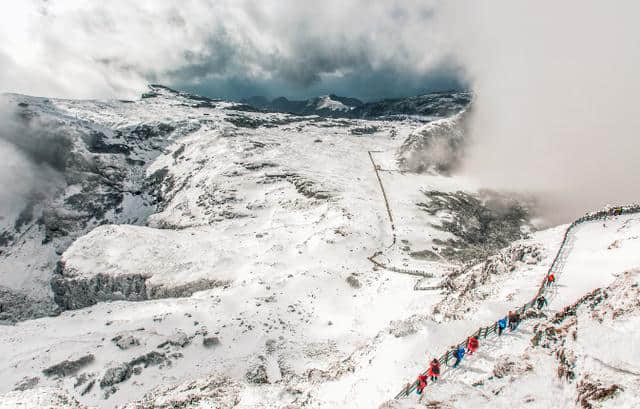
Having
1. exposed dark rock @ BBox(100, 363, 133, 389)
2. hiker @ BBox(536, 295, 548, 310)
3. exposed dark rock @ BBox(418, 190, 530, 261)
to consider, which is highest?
exposed dark rock @ BBox(418, 190, 530, 261)

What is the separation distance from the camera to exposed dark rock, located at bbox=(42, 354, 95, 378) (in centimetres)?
3281

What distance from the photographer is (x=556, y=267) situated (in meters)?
28.8

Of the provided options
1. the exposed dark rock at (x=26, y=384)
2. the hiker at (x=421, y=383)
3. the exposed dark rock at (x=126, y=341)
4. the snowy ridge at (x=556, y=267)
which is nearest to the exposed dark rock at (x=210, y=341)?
the exposed dark rock at (x=126, y=341)

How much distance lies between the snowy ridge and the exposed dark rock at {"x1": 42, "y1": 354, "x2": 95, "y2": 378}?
3115 centimetres

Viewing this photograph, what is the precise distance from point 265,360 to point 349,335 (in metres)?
9.36

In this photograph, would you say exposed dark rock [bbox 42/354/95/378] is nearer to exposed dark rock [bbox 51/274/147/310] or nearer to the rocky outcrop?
the rocky outcrop

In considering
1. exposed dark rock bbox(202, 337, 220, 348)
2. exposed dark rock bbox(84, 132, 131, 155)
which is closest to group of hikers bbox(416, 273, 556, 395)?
exposed dark rock bbox(202, 337, 220, 348)

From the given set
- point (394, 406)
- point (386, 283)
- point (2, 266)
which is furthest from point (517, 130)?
point (2, 266)

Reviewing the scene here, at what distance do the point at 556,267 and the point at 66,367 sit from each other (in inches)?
1762

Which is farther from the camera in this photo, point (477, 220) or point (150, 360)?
point (477, 220)

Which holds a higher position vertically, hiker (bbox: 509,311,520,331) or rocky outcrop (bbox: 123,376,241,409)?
hiker (bbox: 509,311,520,331)

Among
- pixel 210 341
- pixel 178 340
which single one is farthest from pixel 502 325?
pixel 178 340

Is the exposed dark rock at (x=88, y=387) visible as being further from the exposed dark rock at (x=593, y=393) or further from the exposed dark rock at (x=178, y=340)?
the exposed dark rock at (x=593, y=393)

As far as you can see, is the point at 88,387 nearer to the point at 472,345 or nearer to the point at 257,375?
the point at 257,375
